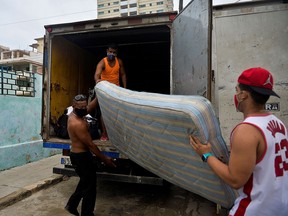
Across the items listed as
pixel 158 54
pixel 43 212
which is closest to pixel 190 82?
pixel 43 212

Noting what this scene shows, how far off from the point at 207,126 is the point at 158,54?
5.26m

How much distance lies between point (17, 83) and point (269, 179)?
6.35m

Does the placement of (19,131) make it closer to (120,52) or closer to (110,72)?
(120,52)

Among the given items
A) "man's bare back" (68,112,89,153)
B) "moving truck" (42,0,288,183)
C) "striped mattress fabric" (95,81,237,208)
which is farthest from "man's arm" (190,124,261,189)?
"man's bare back" (68,112,89,153)

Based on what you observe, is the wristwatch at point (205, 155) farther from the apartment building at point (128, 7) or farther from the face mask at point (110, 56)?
the apartment building at point (128, 7)

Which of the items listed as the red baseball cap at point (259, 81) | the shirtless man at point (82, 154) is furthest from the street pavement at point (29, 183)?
the red baseball cap at point (259, 81)

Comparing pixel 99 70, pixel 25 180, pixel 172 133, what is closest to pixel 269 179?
pixel 172 133

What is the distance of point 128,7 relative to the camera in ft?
275

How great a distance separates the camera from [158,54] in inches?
267

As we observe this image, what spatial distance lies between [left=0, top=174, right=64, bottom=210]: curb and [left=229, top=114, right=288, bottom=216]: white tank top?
12.0 ft

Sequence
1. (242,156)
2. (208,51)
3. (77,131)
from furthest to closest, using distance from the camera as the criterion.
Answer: (77,131) < (208,51) < (242,156)

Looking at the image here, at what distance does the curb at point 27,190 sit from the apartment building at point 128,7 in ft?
255

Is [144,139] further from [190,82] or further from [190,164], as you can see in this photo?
[190,82]

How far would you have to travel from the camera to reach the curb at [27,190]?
3931 mm
